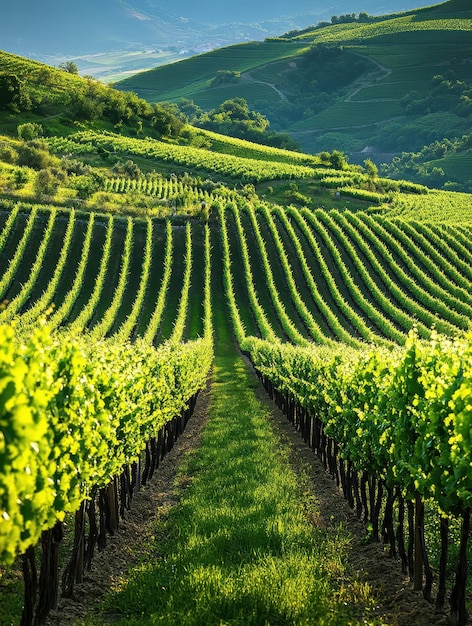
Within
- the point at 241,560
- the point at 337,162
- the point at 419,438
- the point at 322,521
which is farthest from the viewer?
the point at 337,162

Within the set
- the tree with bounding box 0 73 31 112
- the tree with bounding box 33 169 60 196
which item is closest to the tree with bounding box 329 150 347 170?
the tree with bounding box 0 73 31 112

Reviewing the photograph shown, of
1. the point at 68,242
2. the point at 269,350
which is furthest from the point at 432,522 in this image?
the point at 68,242

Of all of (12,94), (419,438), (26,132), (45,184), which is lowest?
(419,438)

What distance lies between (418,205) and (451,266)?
1305 inches

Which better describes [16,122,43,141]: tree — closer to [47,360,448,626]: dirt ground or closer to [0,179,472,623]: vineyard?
[0,179,472,623]: vineyard

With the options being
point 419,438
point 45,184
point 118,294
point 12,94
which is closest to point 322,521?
point 419,438

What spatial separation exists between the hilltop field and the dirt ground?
0.24ft

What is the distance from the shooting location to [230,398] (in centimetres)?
3728

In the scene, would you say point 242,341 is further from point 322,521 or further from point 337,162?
point 337,162

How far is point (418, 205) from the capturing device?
10600 centimetres

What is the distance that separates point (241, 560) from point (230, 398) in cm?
2522

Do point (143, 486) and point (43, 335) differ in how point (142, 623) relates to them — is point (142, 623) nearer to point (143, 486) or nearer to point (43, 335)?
point (43, 335)

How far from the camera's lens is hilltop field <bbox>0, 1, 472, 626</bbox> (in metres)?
9.85

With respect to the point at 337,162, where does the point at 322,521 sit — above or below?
below
